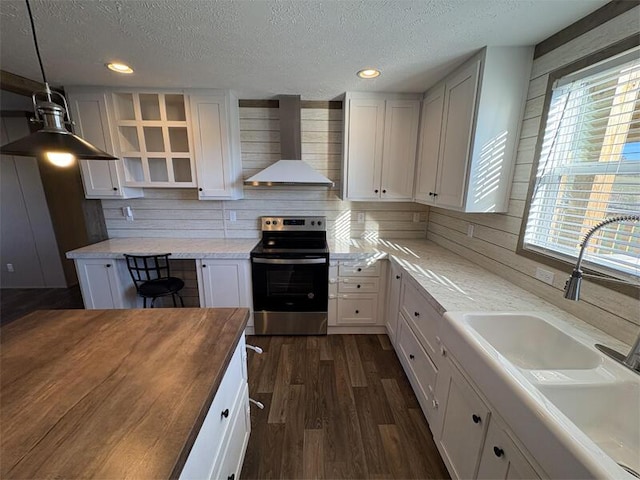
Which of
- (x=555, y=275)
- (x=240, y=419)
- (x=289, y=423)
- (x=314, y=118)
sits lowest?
(x=289, y=423)

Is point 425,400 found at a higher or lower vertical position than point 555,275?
lower

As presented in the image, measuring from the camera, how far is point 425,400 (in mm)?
1667

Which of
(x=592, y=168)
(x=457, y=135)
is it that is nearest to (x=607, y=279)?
(x=592, y=168)

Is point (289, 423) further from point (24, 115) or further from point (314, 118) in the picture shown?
point (24, 115)

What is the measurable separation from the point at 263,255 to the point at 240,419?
4.35 feet

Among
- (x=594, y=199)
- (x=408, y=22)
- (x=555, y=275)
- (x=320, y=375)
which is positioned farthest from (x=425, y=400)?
(x=408, y=22)

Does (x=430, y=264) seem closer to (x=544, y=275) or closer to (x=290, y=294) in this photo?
(x=544, y=275)

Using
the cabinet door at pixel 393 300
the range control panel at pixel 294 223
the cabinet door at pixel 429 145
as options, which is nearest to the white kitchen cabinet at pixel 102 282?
the range control panel at pixel 294 223

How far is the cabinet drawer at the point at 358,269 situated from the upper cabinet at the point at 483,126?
843mm

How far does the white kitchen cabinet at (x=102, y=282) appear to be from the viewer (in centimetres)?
237

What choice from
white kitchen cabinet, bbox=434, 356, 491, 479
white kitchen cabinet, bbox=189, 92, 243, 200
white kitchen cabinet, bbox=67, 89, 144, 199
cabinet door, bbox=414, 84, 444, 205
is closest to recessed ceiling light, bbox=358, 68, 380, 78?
cabinet door, bbox=414, 84, 444, 205

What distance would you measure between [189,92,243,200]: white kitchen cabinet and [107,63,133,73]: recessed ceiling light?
1.61ft

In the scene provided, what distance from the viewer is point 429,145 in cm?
225

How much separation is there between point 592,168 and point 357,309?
76.6 inches
